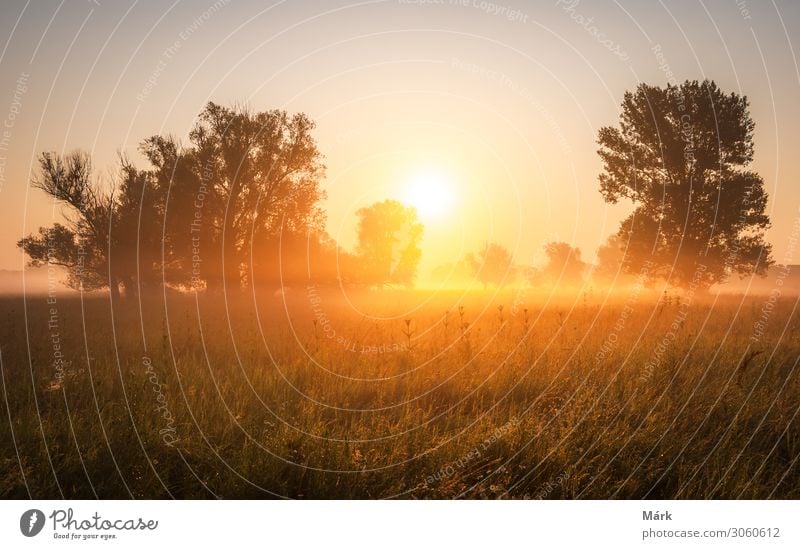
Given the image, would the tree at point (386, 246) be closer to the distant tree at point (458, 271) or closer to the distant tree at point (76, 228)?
the distant tree at point (76, 228)

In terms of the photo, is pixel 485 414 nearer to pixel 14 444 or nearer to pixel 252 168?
pixel 14 444

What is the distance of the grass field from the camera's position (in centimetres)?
441

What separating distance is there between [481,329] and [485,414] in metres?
5.77

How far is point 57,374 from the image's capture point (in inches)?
270

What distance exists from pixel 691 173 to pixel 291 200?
55.3 ft

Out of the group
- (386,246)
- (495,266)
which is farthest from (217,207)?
(495,266)

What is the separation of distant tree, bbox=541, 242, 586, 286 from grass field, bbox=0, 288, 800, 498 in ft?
307

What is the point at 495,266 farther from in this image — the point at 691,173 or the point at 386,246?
the point at 691,173
